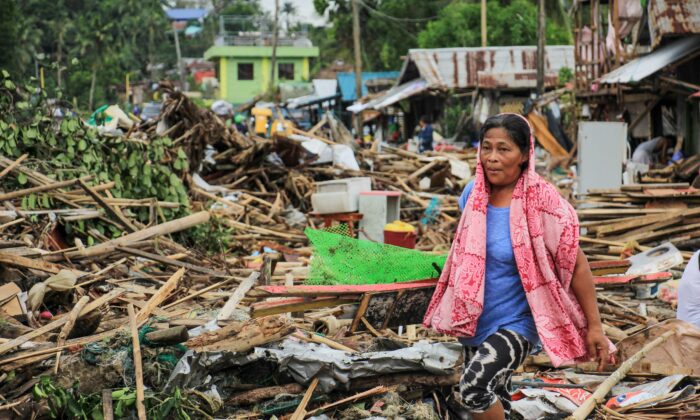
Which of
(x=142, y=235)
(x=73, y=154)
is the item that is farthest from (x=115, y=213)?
(x=73, y=154)

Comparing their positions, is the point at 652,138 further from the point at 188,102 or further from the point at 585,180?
the point at 188,102

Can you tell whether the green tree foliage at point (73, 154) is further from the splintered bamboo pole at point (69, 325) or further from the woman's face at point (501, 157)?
the woman's face at point (501, 157)

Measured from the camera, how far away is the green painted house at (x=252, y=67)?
2403 inches

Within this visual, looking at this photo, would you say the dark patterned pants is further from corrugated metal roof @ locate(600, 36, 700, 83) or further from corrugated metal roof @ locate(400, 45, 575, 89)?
corrugated metal roof @ locate(400, 45, 575, 89)

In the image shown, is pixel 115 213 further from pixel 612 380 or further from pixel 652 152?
pixel 652 152

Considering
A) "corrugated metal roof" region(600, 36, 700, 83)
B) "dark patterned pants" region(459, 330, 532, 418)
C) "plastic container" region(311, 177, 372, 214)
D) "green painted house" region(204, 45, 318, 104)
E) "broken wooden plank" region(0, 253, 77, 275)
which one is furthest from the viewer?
"green painted house" region(204, 45, 318, 104)

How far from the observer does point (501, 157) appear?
389cm

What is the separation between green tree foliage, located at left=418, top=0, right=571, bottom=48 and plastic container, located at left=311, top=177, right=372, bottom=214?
27.4 m

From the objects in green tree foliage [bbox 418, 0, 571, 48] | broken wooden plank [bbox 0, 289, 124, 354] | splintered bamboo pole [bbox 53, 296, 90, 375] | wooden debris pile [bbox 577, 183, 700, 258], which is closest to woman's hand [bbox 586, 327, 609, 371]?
splintered bamboo pole [bbox 53, 296, 90, 375]

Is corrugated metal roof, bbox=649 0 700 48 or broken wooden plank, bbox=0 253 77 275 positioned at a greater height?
corrugated metal roof, bbox=649 0 700 48

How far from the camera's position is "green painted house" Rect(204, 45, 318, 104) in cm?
6103

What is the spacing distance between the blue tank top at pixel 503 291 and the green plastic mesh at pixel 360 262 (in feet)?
3.38

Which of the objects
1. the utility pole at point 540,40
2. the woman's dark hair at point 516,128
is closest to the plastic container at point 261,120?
the utility pole at point 540,40

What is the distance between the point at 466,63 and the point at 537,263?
28707 millimetres
